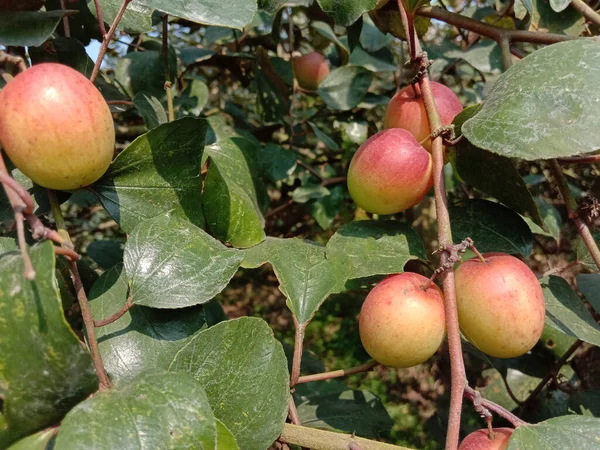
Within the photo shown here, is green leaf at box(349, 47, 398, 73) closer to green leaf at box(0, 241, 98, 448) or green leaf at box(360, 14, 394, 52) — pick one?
green leaf at box(360, 14, 394, 52)

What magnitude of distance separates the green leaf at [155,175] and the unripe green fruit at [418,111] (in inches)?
11.7

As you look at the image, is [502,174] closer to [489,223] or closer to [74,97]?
[489,223]

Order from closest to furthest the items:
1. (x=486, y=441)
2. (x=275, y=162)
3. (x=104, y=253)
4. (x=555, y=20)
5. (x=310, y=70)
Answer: (x=486, y=441) < (x=555, y=20) < (x=104, y=253) < (x=275, y=162) < (x=310, y=70)

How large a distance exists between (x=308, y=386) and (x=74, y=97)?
903mm

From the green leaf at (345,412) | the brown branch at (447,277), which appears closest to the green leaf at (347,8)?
→ the brown branch at (447,277)

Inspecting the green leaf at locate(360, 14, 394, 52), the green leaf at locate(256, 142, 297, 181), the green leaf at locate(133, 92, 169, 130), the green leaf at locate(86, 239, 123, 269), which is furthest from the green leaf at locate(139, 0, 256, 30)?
the green leaf at locate(360, 14, 394, 52)

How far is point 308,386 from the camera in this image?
1216mm

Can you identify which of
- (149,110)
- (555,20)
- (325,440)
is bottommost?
(325,440)

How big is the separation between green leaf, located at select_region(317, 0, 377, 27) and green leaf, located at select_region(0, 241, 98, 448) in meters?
0.48

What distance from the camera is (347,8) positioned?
2.28 feet

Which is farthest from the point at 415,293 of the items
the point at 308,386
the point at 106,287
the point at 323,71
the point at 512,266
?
the point at 323,71

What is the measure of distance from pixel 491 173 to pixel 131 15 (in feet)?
1.74

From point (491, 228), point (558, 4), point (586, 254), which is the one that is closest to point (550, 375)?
point (586, 254)

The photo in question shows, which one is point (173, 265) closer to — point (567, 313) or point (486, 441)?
point (486, 441)
